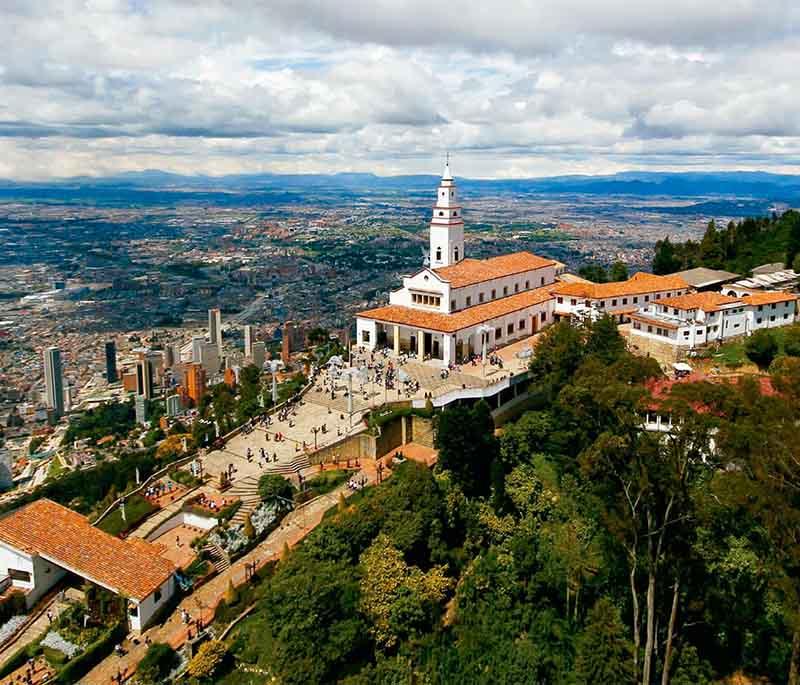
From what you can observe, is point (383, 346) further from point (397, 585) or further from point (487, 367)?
point (397, 585)

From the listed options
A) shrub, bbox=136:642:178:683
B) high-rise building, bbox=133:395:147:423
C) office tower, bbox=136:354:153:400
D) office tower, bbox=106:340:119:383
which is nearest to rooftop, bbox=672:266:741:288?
shrub, bbox=136:642:178:683

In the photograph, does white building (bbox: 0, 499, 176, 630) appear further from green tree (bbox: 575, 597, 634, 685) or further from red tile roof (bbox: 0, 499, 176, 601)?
green tree (bbox: 575, 597, 634, 685)

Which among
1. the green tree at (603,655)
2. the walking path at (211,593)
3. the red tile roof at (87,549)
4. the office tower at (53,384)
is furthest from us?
the office tower at (53,384)

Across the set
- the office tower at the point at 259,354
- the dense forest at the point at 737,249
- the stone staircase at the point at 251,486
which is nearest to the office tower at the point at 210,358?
the office tower at the point at 259,354

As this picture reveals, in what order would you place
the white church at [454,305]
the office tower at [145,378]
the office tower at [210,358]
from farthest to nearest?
the office tower at [210,358]
the office tower at [145,378]
the white church at [454,305]

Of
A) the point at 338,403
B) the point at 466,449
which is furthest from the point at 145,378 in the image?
the point at 466,449

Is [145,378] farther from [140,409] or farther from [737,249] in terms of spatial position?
[737,249]

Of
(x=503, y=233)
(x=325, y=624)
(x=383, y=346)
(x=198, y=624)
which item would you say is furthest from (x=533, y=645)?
(x=503, y=233)

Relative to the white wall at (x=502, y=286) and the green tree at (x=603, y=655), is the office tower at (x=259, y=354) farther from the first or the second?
the green tree at (x=603, y=655)
